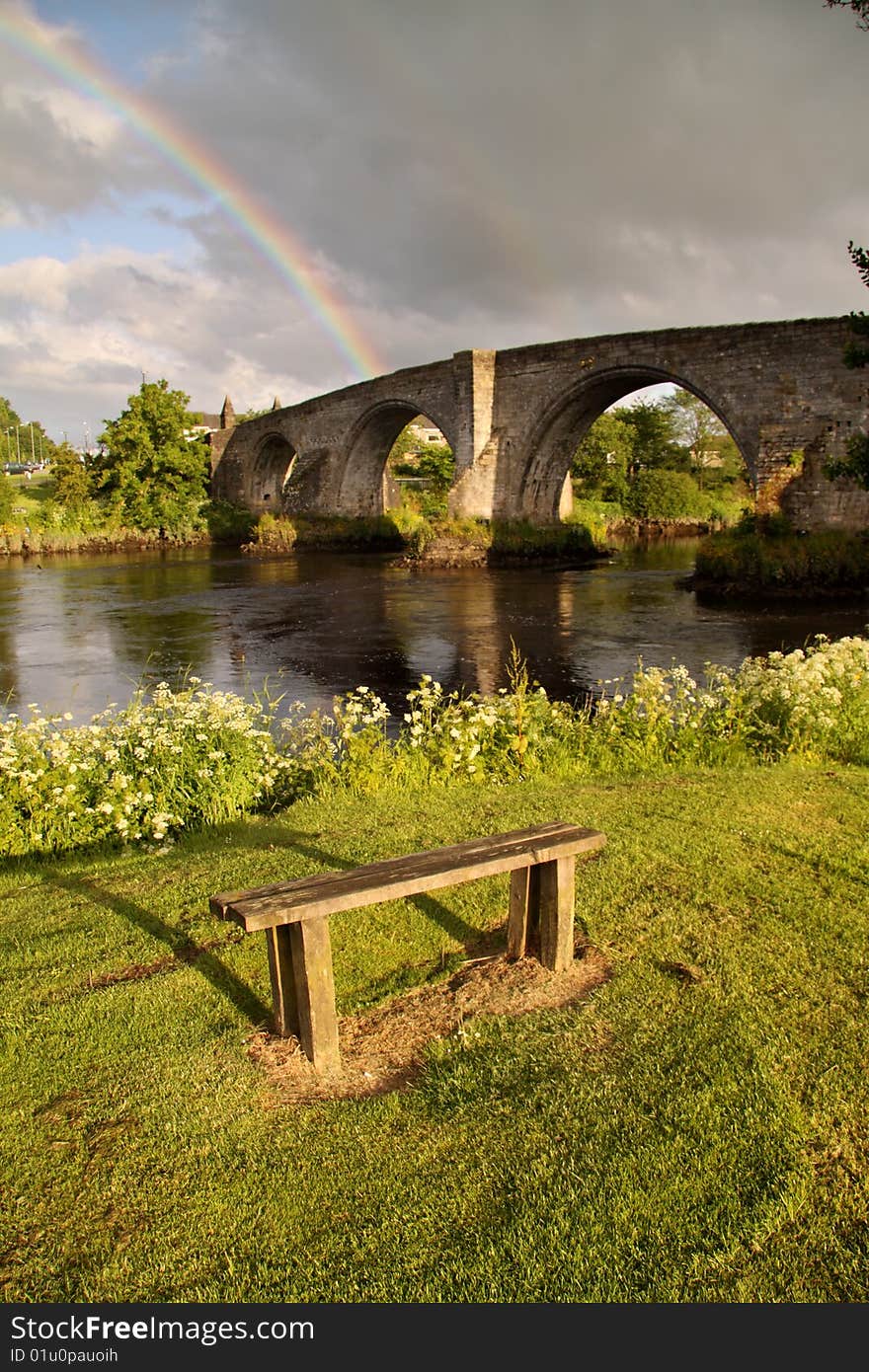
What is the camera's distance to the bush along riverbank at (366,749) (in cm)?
625

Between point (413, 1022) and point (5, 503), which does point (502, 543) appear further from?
point (413, 1022)

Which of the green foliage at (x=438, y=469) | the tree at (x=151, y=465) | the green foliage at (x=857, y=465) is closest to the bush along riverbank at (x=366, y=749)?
the green foliage at (x=857, y=465)

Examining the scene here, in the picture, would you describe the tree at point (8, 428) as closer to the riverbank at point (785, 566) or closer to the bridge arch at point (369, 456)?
the bridge arch at point (369, 456)

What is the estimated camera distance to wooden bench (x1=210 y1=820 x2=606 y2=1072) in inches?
128

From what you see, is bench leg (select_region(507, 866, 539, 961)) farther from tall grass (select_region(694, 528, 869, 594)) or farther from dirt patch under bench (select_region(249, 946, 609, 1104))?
tall grass (select_region(694, 528, 869, 594))

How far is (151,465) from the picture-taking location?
1727 inches

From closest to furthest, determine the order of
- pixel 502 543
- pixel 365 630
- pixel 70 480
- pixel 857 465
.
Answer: pixel 857 465
pixel 365 630
pixel 502 543
pixel 70 480

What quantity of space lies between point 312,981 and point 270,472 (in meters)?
51.7

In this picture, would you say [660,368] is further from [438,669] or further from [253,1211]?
[253,1211]

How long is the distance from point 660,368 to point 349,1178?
25.7 m

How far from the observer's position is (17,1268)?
2.48 meters

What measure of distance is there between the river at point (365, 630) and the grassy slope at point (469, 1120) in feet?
26.3

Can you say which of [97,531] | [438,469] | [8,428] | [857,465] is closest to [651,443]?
[438,469]

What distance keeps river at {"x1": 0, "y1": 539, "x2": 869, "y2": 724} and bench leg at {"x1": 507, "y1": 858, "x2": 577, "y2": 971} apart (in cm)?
841
